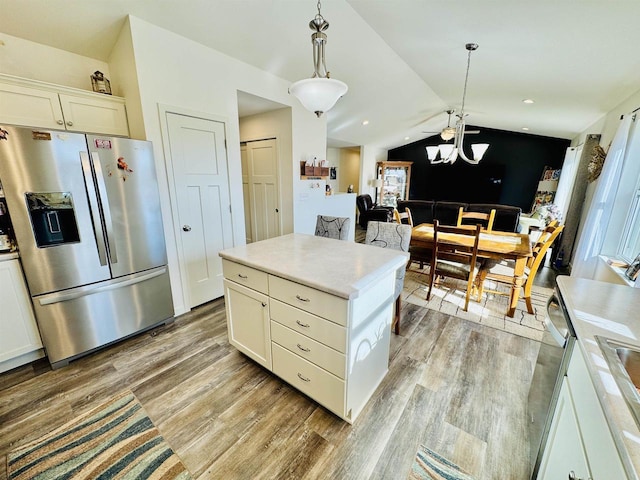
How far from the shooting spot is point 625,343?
0.89 m

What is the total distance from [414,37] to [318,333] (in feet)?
9.70

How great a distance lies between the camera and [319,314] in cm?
142

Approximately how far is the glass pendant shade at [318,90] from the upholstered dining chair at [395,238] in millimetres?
1208

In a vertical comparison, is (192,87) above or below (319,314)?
above

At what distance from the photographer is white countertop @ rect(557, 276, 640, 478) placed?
57 cm

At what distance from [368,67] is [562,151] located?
20.7ft

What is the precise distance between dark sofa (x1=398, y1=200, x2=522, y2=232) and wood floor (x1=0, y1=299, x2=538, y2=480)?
9.84 ft

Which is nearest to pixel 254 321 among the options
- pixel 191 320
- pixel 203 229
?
pixel 191 320

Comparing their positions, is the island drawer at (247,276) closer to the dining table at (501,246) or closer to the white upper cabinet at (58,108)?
the white upper cabinet at (58,108)

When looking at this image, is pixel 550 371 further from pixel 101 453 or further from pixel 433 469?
pixel 101 453

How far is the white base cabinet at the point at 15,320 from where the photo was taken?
183 centimetres

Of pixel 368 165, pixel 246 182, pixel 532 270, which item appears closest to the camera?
pixel 532 270

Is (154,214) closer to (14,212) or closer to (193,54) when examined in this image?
(14,212)

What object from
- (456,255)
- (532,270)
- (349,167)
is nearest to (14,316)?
(456,255)
